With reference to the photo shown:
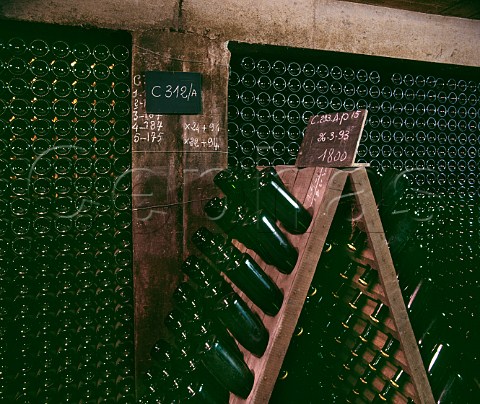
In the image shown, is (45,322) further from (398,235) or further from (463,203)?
(463,203)

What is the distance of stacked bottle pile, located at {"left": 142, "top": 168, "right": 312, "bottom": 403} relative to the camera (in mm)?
1576

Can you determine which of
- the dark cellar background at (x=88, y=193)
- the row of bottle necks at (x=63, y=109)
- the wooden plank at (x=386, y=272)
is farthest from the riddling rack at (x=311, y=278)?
the row of bottle necks at (x=63, y=109)

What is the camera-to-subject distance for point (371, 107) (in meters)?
2.80

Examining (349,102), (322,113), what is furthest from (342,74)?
(322,113)

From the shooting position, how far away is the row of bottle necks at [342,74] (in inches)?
97.7

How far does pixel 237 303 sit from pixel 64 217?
45.3 inches

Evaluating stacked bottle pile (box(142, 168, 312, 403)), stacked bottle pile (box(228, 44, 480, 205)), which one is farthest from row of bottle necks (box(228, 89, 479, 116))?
stacked bottle pile (box(142, 168, 312, 403))

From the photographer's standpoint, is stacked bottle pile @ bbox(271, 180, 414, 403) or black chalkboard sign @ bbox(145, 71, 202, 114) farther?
black chalkboard sign @ bbox(145, 71, 202, 114)

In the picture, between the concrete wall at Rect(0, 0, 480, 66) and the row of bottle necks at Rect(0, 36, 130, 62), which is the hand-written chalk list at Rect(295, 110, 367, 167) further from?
the row of bottle necks at Rect(0, 36, 130, 62)

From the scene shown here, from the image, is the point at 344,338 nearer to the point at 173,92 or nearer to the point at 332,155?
the point at 332,155

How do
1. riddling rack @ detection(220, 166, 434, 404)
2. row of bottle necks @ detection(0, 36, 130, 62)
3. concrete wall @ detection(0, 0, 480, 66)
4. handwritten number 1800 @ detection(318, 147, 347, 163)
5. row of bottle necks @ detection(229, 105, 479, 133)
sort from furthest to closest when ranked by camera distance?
row of bottle necks @ detection(229, 105, 479, 133), concrete wall @ detection(0, 0, 480, 66), row of bottle necks @ detection(0, 36, 130, 62), handwritten number 1800 @ detection(318, 147, 347, 163), riddling rack @ detection(220, 166, 434, 404)

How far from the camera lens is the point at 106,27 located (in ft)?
7.25

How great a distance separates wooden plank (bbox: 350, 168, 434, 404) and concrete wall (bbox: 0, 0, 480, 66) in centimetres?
141

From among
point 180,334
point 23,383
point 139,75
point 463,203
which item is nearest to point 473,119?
point 463,203
